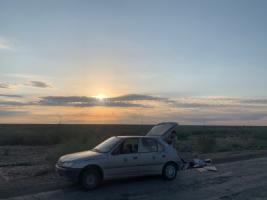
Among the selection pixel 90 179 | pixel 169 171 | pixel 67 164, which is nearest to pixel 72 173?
pixel 67 164

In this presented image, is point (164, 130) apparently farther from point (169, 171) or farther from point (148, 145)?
point (169, 171)

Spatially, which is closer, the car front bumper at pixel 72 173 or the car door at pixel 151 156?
the car front bumper at pixel 72 173

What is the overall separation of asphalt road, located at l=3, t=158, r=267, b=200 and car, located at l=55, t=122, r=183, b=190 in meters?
0.36

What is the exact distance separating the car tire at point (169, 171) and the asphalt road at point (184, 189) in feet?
0.68

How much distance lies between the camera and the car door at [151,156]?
14.7 meters

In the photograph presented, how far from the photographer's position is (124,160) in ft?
46.4

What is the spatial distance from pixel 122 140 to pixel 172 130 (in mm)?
3344

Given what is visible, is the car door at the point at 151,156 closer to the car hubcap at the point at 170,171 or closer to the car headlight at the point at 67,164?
the car hubcap at the point at 170,171

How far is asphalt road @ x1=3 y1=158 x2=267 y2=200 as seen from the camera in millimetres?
12148

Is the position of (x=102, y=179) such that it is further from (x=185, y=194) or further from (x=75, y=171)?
(x=185, y=194)

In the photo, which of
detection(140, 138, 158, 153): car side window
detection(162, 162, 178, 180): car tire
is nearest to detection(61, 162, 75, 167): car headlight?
detection(140, 138, 158, 153): car side window

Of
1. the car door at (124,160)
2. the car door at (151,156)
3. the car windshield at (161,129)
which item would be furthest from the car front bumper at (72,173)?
the car windshield at (161,129)

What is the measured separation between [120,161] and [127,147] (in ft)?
2.31

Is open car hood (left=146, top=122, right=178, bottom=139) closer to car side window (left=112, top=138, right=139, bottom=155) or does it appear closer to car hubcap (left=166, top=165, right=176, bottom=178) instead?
car hubcap (left=166, top=165, right=176, bottom=178)
